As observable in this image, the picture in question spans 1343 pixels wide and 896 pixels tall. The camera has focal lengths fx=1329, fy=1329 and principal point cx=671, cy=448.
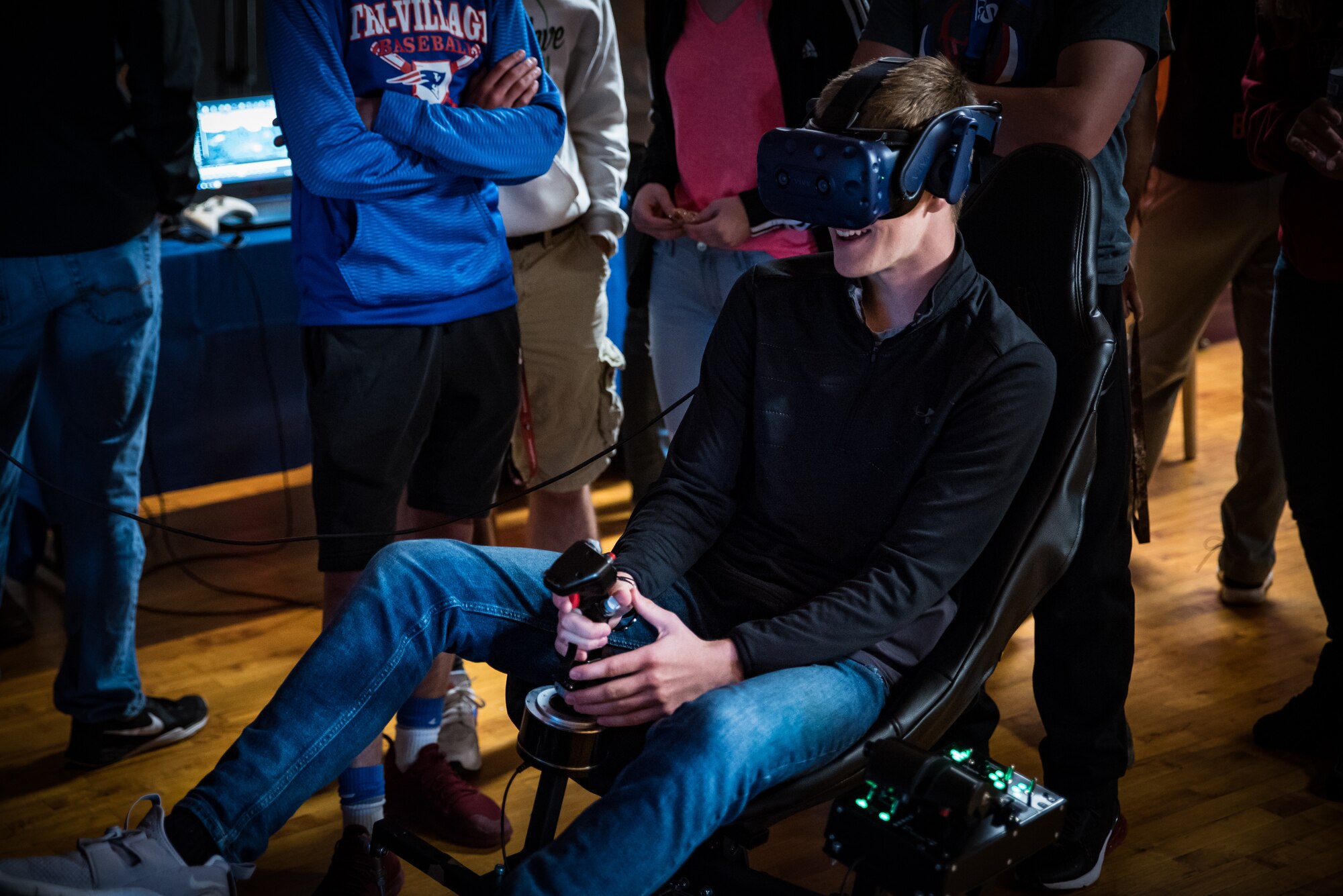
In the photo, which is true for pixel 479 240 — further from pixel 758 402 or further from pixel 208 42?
pixel 208 42

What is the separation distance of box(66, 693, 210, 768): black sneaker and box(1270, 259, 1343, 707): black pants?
2141 mm

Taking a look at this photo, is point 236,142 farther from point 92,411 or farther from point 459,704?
point 459,704

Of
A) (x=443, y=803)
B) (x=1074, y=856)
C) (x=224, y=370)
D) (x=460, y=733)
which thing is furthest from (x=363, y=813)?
(x=224, y=370)

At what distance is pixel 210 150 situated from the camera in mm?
3447

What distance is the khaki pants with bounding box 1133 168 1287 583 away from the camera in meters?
2.97

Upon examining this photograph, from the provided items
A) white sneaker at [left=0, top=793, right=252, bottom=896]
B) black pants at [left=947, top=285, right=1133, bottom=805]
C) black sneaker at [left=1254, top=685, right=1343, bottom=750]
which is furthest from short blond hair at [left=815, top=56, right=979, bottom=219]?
black sneaker at [left=1254, top=685, right=1343, bottom=750]

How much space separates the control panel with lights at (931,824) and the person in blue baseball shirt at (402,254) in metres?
0.88

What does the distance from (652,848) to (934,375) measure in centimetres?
68

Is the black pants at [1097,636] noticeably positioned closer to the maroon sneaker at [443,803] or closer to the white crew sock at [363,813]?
the maroon sneaker at [443,803]

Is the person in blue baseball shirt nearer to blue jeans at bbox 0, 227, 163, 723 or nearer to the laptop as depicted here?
blue jeans at bbox 0, 227, 163, 723

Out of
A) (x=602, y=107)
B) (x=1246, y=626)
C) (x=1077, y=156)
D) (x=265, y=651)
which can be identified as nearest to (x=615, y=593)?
(x=1077, y=156)

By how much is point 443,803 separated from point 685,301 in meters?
1.01

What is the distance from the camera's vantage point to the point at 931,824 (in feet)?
4.44

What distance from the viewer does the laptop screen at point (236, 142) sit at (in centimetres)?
341
